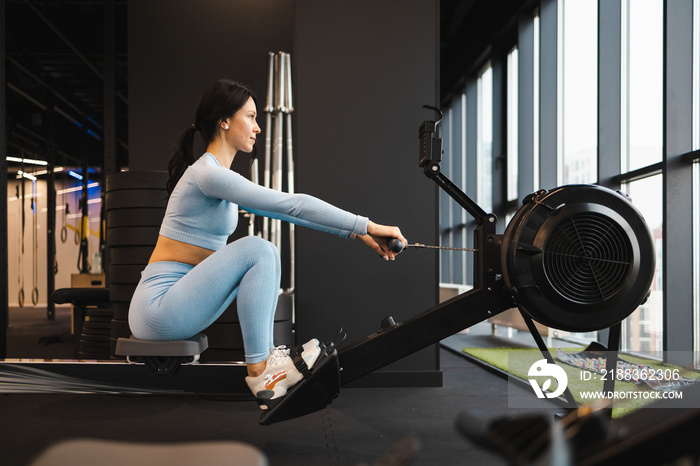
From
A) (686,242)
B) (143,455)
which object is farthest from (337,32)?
(143,455)

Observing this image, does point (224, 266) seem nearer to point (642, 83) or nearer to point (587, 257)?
point (587, 257)

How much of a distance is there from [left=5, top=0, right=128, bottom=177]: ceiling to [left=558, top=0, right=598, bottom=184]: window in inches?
169

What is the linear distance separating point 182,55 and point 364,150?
6.80 feet

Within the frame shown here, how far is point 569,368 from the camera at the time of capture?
3697 millimetres

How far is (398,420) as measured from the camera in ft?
8.13

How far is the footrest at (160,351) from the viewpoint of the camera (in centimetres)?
171

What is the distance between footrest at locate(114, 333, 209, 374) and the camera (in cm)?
171

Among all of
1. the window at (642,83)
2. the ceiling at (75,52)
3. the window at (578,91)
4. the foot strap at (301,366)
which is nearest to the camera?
the foot strap at (301,366)

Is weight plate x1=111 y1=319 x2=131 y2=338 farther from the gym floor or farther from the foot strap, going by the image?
the foot strap

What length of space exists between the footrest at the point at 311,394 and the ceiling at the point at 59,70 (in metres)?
4.01

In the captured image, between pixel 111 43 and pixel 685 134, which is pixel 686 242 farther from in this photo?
pixel 111 43

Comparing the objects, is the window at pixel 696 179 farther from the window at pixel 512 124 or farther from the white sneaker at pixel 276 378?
the window at pixel 512 124

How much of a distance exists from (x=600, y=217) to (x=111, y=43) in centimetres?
477

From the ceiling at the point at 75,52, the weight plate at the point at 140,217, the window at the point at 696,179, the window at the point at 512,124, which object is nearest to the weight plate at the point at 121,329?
the weight plate at the point at 140,217
